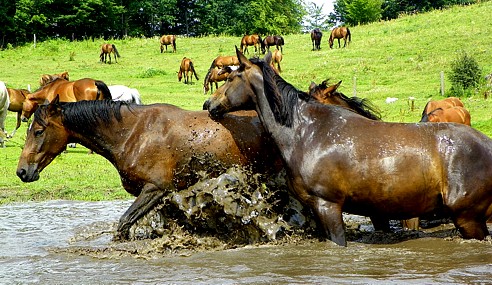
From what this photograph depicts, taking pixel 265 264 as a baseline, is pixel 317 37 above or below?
above

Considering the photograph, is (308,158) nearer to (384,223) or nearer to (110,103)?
(384,223)

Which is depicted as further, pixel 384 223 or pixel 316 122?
pixel 384 223

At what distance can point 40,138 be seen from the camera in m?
7.23

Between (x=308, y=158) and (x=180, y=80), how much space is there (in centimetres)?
2764

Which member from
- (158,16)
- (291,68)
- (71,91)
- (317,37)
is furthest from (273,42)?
(158,16)

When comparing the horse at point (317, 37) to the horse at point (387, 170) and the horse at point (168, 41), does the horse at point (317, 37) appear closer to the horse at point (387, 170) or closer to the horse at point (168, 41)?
the horse at point (168, 41)

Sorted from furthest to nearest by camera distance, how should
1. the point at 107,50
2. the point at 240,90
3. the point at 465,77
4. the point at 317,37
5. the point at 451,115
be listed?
the point at 317,37
the point at 107,50
the point at 465,77
the point at 451,115
the point at 240,90

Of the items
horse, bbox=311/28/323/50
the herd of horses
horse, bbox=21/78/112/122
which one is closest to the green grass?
horse, bbox=311/28/323/50

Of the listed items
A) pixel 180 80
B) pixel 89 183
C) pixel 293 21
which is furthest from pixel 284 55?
pixel 293 21

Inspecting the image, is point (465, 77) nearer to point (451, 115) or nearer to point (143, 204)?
point (451, 115)

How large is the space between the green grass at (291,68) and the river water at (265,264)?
4184mm

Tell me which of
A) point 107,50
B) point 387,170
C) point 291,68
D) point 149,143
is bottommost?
point 291,68

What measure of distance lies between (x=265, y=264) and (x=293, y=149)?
3.91ft

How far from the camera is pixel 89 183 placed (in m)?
12.2
